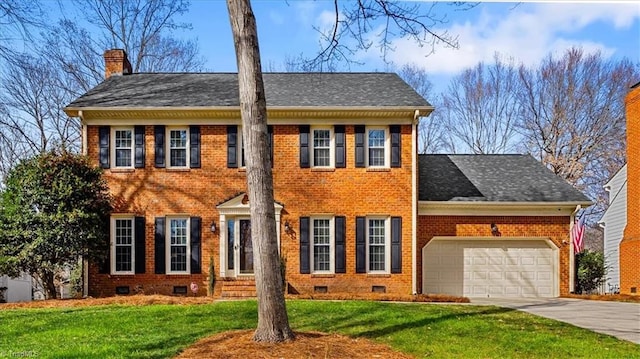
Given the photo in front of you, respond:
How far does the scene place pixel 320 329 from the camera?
8.69m

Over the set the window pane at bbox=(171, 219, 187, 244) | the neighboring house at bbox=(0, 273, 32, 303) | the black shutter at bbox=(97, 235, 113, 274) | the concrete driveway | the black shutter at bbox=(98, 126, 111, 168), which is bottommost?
the neighboring house at bbox=(0, 273, 32, 303)

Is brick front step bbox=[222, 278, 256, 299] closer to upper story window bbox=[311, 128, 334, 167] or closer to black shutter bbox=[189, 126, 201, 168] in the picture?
black shutter bbox=[189, 126, 201, 168]

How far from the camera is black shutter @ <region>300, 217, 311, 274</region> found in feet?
50.9

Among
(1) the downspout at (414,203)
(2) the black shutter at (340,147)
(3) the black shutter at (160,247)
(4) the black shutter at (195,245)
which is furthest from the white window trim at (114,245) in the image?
(1) the downspout at (414,203)

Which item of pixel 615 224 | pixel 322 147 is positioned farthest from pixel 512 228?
pixel 615 224

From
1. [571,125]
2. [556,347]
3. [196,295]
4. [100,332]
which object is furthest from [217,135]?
[571,125]

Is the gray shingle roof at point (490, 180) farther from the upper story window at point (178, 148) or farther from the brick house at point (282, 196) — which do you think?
the upper story window at point (178, 148)

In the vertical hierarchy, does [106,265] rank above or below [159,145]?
below

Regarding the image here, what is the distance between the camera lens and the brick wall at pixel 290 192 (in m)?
15.6

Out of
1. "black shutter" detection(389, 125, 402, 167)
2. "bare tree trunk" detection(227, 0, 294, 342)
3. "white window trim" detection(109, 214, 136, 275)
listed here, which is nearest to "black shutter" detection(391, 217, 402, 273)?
"black shutter" detection(389, 125, 402, 167)

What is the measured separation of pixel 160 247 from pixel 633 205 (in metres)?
14.8

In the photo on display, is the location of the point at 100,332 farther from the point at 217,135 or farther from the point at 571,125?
the point at 571,125

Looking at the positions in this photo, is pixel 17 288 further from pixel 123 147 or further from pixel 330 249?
pixel 330 249

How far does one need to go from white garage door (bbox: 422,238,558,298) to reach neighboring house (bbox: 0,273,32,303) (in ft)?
50.3
